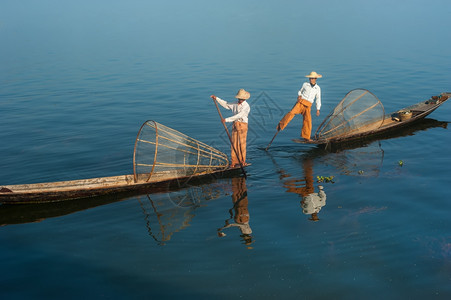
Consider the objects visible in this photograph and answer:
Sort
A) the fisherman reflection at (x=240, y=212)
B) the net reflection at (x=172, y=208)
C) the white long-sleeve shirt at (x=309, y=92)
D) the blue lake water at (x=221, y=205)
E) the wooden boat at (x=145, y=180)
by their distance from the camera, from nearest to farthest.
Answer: the blue lake water at (x=221, y=205) < the fisherman reflection at (x=240, y=212) < the net reflection at (x=172, y=208) < the wooden boat at (x=145, y=180) < the white long-sleeve shirt at (x=309, y=92)

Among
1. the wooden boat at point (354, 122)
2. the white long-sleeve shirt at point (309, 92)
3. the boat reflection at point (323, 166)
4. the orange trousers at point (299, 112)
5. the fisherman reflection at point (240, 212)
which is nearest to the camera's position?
the fisherman reflection at point (240, 212)

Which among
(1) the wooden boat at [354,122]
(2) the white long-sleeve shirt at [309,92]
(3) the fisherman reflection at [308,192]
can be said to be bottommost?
(3) the fisherman reflection at [308,192]

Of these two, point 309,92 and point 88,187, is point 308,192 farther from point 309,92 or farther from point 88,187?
point 88,187

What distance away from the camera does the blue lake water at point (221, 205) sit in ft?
21.2

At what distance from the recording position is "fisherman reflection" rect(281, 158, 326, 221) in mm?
8445

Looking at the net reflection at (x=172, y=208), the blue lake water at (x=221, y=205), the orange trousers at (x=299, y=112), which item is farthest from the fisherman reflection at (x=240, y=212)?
the orange trousers at (x=299, y=112)

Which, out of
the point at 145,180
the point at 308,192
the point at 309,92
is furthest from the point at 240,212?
the point at 309,92

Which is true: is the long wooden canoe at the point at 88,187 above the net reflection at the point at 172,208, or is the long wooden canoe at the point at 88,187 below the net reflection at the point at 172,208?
above

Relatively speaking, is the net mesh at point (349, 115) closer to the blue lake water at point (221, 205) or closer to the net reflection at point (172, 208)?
the blue lake water at point (221, 205)

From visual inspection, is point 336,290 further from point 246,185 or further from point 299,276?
point 246,185

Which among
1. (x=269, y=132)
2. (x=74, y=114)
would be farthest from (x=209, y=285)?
(x=74, y=114)

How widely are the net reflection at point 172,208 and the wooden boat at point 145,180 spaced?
0.27m

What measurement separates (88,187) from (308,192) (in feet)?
15.1

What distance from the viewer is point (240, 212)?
849 centimetres
